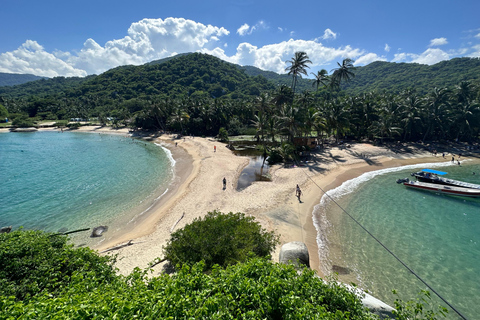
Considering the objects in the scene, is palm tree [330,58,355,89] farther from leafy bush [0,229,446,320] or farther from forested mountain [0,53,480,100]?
forested mountain [0,53,480,100]

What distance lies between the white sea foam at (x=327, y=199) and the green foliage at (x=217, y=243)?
5534 millimetres

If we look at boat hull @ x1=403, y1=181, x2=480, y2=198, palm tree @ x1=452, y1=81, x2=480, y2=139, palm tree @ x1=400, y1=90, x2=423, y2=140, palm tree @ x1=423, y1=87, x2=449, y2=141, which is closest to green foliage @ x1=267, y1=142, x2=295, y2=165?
boat hull @ x1=403, y1=181, x2=480, y2=198

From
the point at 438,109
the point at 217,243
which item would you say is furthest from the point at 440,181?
the point at 217,243

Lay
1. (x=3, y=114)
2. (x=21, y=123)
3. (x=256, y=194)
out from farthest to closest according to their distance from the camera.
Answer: (x=3, y=114), (x=21, y=123), (x=256, y=194)

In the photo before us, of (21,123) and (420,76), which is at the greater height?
(420,76)

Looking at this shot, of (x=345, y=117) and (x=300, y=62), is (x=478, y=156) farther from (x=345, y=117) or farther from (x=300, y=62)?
(x=300, y=62)

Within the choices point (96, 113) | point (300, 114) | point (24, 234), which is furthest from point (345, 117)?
point (96, 113)

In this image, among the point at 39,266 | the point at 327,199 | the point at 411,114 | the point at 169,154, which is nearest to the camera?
the point at 39,266

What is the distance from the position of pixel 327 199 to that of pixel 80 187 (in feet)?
104

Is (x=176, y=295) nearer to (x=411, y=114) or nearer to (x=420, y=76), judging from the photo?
(x=411, y=114)

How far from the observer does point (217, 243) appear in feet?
33.8

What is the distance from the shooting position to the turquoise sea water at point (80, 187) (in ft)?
64.2

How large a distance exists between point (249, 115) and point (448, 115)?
1961 inches

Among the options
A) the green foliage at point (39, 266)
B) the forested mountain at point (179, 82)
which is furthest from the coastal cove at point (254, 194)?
the forested mountain at point (179, 82)
